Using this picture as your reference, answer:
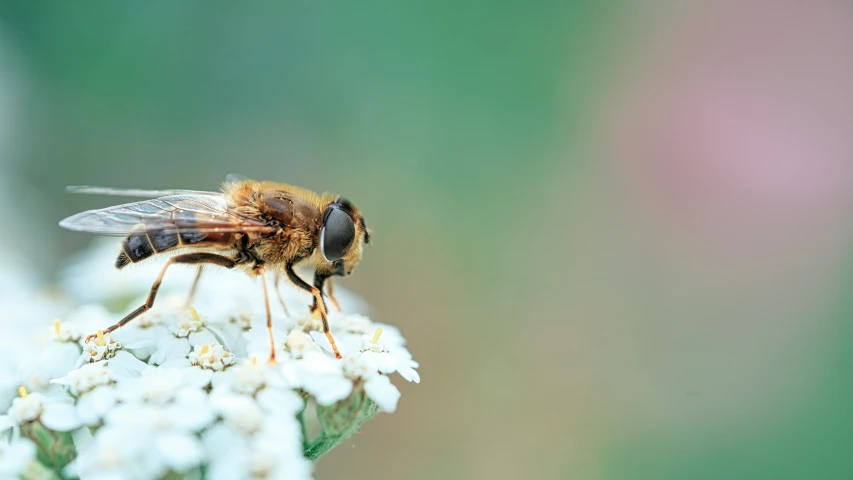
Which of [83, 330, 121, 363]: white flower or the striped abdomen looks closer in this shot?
[83, 330, 121, 363]: white flower

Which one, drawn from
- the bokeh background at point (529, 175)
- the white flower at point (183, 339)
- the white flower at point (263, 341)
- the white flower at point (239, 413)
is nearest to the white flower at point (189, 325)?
the white flower at point (183, 339)

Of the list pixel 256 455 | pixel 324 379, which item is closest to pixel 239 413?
pixel 256 455

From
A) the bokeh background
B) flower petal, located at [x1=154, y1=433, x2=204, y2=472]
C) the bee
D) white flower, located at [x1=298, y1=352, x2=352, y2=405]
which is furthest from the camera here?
the bokeh background

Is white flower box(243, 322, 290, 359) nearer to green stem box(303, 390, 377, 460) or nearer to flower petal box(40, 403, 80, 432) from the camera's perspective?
green stem box(303, 390, 377, 460)

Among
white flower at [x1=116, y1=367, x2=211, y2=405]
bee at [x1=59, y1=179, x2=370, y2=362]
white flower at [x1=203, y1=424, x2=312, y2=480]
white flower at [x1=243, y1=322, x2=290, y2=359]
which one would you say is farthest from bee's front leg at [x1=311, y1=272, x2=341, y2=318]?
white flower at [x1=203, y1=424, x2=312, y2=480]

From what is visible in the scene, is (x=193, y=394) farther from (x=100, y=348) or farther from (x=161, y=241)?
(x=161, y=241)

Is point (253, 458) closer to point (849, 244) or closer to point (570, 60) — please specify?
point (849, 244)
